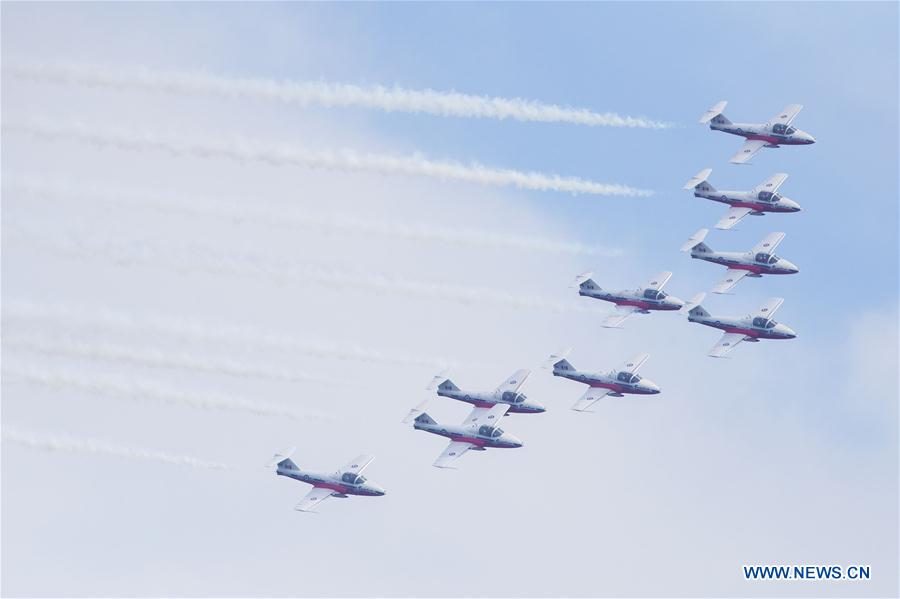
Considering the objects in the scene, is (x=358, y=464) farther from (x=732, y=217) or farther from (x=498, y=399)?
(x=732, y=217)

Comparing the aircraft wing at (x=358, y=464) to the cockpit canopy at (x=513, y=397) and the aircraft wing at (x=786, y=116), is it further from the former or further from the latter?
the aircraft wing at (x=786, y=116)

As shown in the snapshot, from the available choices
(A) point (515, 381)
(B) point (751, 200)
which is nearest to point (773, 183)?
(B) point (751, 200)

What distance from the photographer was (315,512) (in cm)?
10950

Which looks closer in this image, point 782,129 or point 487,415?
point 487,415

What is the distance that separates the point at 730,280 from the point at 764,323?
10.1 feet

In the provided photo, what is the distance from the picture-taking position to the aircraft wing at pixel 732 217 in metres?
116

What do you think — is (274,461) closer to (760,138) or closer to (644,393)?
(644,393)

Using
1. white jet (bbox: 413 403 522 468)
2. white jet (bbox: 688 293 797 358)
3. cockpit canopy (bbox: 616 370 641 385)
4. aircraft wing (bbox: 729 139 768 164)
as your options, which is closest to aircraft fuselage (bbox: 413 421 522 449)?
white jet (bbox: 413 403 522 468)

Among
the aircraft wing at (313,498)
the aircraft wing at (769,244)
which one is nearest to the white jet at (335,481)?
the aircraft wing at (313,498)

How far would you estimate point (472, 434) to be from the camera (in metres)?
112

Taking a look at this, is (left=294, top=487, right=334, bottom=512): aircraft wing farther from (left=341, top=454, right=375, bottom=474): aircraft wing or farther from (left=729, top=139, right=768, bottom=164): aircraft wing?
(left=729, top=139, right=768, bottom=164): aircraft wing

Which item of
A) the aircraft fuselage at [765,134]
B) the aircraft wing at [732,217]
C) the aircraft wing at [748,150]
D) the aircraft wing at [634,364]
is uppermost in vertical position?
the aircraft fuselage at [765,134]

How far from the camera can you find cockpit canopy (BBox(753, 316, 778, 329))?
11662 centimetres

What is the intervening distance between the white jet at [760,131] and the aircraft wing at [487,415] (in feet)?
63.4
